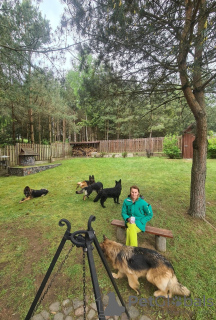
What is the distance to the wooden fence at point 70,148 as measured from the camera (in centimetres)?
962

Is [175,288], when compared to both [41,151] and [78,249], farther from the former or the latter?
[41,151]

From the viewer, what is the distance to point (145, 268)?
179 cm

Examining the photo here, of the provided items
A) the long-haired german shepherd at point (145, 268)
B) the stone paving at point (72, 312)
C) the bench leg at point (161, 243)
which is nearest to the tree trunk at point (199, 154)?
the bench leg at point (161, 243)

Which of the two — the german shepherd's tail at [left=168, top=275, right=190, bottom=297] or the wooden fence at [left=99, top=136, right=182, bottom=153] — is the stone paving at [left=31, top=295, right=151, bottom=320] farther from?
the wooden fence at [left=99, top=136, right=182, bottom=153]

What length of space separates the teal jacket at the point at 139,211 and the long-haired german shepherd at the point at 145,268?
64 centimetres

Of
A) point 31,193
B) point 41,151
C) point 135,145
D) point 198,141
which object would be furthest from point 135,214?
point 135,145

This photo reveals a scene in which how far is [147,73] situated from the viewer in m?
3.54

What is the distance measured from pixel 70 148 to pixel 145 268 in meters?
16.9

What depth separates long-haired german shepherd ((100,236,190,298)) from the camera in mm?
1674

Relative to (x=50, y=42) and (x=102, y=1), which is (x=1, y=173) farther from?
(x=102, y=1)

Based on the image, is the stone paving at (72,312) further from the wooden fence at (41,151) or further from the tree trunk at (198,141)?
the wooden fence at (41,151)

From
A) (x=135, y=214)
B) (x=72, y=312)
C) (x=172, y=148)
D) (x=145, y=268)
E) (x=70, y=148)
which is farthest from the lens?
(x=70, y=148)

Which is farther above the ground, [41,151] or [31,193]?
[41,151]

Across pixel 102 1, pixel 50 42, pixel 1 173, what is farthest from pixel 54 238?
pixel 1 173
